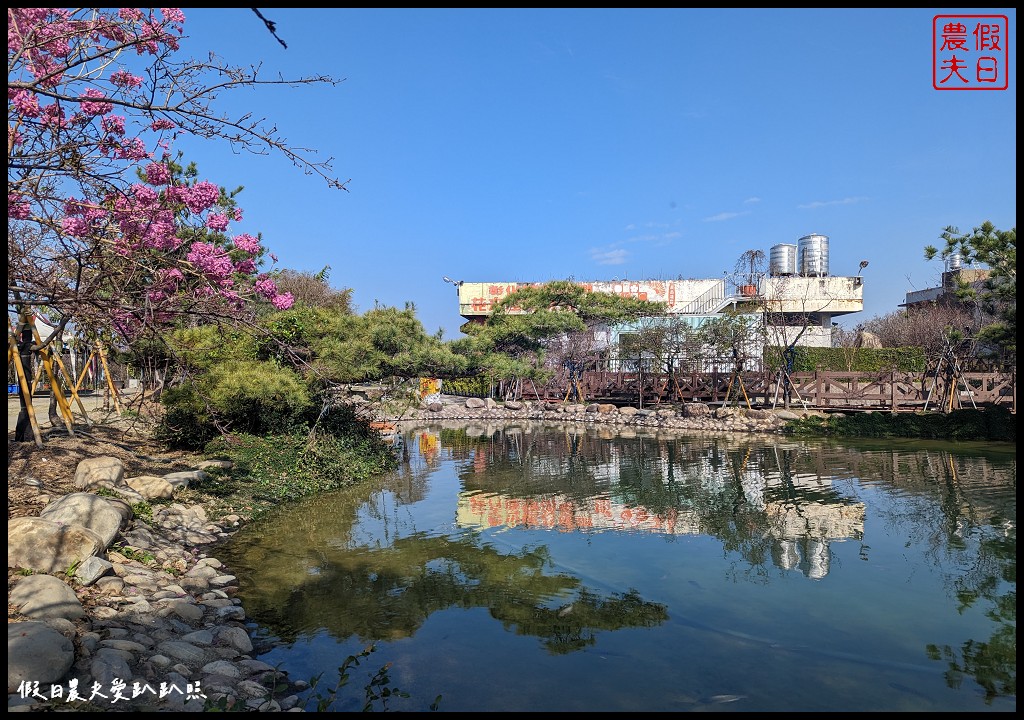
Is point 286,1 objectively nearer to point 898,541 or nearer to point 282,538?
point 282,538

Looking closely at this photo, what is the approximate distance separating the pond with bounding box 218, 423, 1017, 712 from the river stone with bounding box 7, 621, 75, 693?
1514 millimetres

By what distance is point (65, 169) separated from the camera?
13.5 feet

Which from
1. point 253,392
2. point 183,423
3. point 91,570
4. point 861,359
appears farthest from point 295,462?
point 861,359

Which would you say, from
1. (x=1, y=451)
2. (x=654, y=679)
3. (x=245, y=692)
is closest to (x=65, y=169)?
(x=1, y=451)

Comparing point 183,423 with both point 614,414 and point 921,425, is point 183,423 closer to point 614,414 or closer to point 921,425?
point 614,414

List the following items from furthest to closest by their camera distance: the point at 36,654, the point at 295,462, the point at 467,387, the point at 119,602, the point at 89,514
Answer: the point at 467,387 < the point at 295,462 < the point at 89,514 < the point at 119,602 < the point at 36,654

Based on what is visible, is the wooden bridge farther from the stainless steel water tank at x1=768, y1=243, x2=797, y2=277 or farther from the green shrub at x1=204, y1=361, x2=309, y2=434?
the stainless steel water tank at x1=768, y1=243, x2=797, y2=277

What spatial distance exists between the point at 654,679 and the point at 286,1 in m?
4.77

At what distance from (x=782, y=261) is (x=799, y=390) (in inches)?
835

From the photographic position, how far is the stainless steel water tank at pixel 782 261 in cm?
4012

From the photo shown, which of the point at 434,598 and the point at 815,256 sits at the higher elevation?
the point at 815,256

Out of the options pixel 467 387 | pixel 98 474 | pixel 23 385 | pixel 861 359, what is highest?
pixel 861 359

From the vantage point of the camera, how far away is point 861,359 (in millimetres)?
27922

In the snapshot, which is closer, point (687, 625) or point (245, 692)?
point (245, 692)
